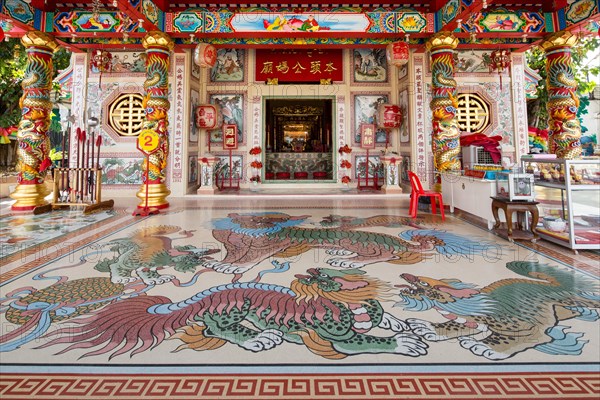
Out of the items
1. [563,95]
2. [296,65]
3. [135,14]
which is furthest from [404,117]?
[135,14]

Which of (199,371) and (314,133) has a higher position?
(314,133)

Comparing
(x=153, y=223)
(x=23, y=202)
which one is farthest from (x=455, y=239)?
(x=23, y=202)

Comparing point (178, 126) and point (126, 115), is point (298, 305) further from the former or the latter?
point (126, 115)

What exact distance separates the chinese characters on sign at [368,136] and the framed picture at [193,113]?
3.99 metres

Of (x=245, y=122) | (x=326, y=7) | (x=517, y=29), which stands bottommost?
(x=245, y=122)

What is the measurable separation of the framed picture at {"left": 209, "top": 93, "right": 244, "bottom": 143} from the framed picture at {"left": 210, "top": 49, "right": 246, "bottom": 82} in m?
0.41

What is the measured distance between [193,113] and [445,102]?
522 centimetres

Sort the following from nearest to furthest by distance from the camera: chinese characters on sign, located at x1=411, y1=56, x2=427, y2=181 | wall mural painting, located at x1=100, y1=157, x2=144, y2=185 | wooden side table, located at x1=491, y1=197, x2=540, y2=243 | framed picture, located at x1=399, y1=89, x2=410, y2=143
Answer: wooden side table, located at x1=491, y1=197, x2=540, y2=243 < chinese characters on sign, located at x1=411, y1=56, x2=427, y2=181 < wall mural painting, located at x1=100, y1=157, x2=144, y2=185 < framed picture, located at x1=399, y1=89, x2=410, y2=143

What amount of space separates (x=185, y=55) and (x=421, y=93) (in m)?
4.99

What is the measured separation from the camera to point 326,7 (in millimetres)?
5434

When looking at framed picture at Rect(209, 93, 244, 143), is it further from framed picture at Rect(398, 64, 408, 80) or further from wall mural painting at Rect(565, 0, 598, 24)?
wall mural painting at Rect(565, 0, 598, 24)

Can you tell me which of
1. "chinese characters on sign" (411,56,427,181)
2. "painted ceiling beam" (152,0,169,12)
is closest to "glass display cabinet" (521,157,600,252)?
"chinese characters on sign" (411,56,427,181)

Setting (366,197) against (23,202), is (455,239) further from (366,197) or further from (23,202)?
(23,202)

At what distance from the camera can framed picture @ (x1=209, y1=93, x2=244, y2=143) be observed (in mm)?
7953
